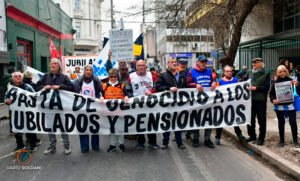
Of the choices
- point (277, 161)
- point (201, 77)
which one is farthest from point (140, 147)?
point (277, 161)

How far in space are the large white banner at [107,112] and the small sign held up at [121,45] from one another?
2501 millimetres

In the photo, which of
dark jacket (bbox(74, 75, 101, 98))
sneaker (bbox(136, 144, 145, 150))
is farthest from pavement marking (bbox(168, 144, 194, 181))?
dark jacket (bbox(74, 75, 101, 98))

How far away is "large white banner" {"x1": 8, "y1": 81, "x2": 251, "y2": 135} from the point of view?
222 inches

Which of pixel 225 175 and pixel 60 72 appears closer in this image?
pixel 225 175

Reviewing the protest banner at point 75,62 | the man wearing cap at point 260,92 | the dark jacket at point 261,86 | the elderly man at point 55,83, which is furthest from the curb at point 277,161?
the protest banner at point 75,62

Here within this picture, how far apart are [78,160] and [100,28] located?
50335 mm

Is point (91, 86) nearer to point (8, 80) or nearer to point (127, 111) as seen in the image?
point (127, 111)

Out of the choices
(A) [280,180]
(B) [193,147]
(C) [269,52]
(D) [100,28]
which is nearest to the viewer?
(A) [280,180]

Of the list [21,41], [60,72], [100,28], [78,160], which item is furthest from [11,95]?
[100,28]

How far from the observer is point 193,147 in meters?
6.07

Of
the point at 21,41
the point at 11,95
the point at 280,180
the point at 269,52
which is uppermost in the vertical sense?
the point at 21,41

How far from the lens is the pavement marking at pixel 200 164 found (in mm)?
4367

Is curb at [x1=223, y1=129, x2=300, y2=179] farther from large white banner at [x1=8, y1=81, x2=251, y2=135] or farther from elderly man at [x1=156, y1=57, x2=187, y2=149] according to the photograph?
elderly man at [x1=156, y1=57, x2=187, y2=149]

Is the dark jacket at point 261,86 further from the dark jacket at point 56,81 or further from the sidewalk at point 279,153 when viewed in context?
the dark jacket at point 56,81
